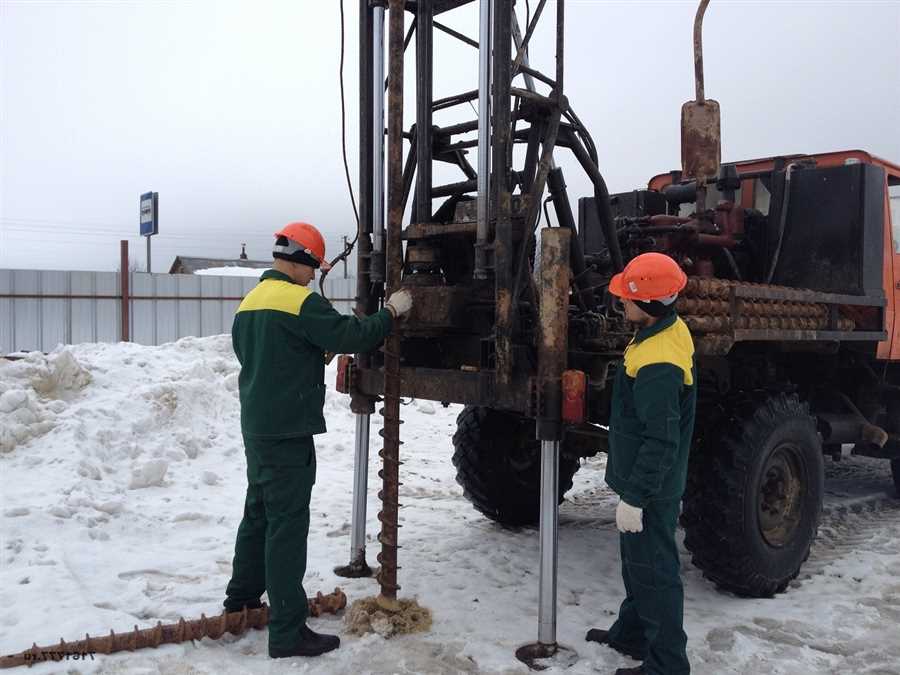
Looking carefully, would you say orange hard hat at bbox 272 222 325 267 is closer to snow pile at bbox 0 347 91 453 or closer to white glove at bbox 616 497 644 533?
white glove at bbox 616 497 644 533

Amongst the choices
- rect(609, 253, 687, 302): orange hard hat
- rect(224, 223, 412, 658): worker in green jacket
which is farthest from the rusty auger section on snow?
rect(609, 253, 687, 302): orange hard hat

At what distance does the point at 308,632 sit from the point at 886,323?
4567 millimetres

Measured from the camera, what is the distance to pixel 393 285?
4133 mm

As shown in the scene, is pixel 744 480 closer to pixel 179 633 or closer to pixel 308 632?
pixel 308 632

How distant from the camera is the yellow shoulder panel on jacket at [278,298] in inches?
149

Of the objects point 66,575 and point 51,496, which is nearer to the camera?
point 66,575

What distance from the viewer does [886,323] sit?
5723 mm

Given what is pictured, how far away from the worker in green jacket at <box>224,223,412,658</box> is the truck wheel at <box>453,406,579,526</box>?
2063mm

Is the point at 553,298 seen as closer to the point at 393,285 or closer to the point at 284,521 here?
the point at 393,285

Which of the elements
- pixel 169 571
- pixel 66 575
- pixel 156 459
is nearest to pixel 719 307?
pixel 169 571

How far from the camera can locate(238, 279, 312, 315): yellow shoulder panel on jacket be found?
149 inches

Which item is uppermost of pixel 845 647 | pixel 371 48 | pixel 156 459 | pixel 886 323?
pixel 371 48

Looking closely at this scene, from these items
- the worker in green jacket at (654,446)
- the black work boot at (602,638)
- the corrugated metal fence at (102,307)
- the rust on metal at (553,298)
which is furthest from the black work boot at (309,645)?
the corrugated metal fence at (102,307)

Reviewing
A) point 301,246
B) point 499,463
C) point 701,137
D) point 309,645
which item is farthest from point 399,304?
point 701,137
